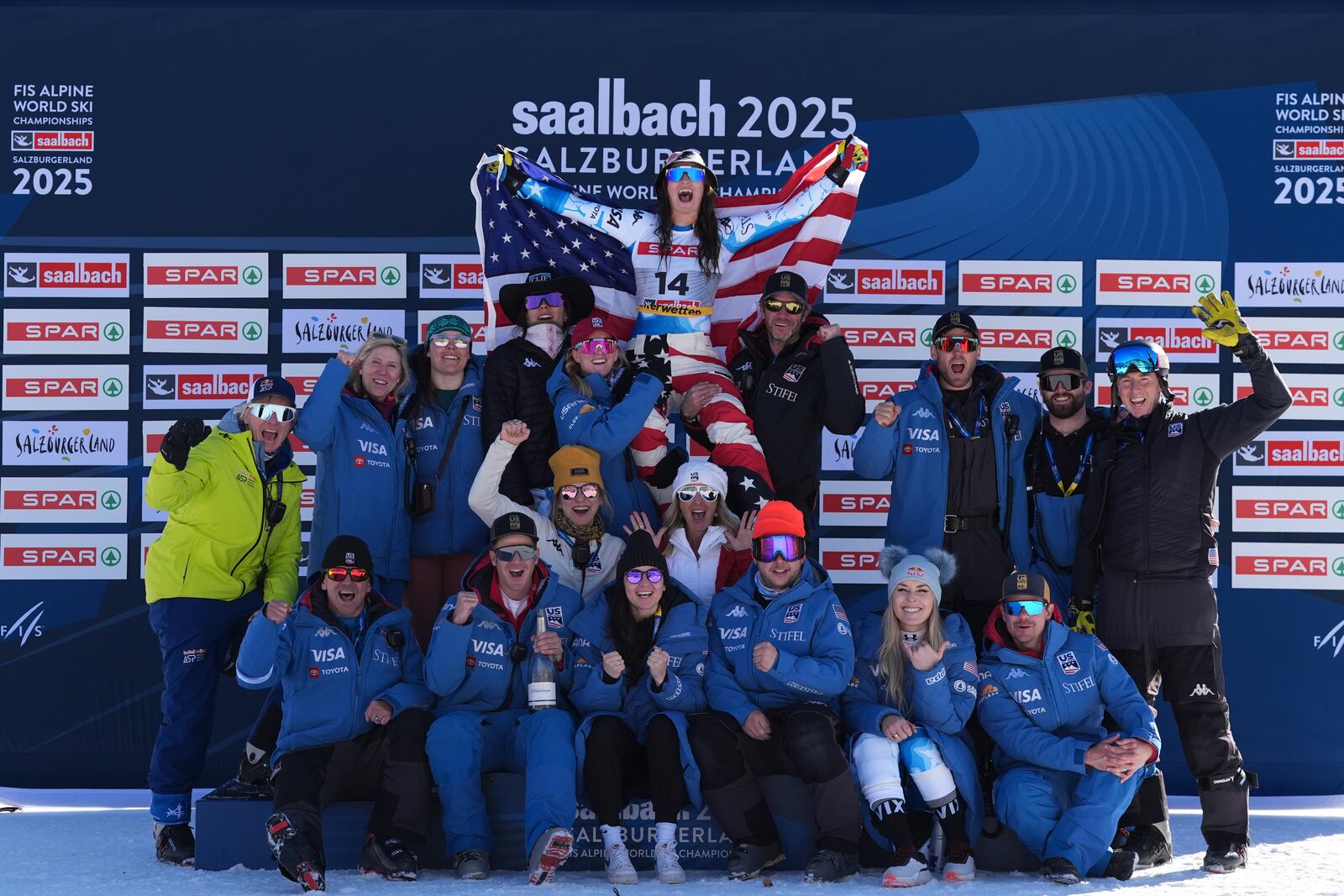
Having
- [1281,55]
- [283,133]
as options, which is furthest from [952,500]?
[283,133]

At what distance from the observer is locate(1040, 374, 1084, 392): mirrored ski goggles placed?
193 inches

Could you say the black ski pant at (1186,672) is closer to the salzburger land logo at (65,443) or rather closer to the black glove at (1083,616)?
the black glove at (1083,616)

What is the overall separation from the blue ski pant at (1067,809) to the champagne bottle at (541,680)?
154cm

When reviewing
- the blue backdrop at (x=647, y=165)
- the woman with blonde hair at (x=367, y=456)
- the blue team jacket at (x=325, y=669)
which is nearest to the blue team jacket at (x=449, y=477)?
the woman with blonde hair at (x=367, y=456)

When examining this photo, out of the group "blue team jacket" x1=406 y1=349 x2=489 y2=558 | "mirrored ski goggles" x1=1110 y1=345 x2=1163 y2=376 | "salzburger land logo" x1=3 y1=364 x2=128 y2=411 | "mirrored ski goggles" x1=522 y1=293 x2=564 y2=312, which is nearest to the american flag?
"mirrored ski goggles" x1=522 y1=293 x2=564 y2=312

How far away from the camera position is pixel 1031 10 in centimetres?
596

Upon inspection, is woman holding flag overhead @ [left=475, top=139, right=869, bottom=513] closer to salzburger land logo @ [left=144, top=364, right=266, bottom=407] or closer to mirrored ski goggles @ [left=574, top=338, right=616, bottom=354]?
mirrored ski goggles @ [left=574, top=338, right=616, bottom=354]

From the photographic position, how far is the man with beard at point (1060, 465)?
193 inches

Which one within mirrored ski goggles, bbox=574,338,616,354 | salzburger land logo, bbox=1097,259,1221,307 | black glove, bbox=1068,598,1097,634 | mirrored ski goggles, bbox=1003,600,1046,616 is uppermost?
salzburger land logo, bbox=1097,259,1221,307

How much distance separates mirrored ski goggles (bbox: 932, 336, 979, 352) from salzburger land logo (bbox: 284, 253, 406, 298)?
248cm

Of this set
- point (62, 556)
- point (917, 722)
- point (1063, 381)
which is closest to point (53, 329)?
point (62, 556)

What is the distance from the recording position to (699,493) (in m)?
4.78

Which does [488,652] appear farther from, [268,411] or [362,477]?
[268,411]

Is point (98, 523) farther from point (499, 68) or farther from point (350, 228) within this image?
point (499, 68)
